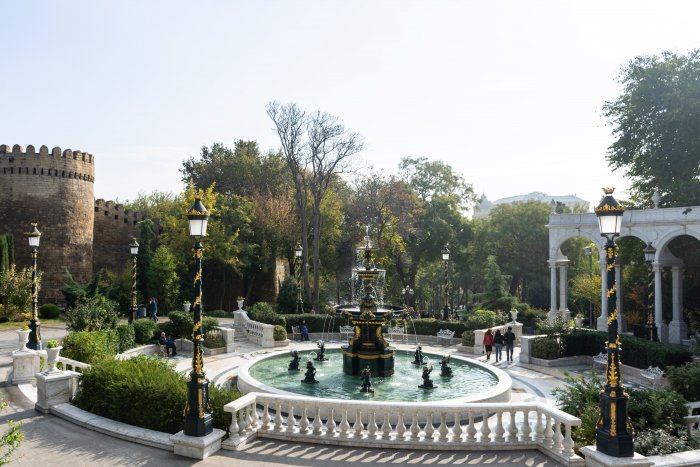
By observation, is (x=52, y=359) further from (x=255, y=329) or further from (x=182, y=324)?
(x=255, y=329)

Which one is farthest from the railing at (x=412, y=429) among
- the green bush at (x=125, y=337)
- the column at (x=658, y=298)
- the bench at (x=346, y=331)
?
the column at (x=658, y=298)

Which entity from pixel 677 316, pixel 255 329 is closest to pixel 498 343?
pixel 677 316

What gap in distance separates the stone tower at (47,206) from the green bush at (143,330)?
18.1 metres

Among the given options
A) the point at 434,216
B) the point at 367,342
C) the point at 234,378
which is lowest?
the point at 234,378

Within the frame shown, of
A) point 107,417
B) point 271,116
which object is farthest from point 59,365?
point 271,116

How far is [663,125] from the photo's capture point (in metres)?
26.9

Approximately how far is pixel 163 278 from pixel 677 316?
30180 millimetres

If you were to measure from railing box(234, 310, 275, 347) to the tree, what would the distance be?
21385 mm

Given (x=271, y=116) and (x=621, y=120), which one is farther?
(x=271, y=116)

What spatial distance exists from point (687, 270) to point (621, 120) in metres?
9.06

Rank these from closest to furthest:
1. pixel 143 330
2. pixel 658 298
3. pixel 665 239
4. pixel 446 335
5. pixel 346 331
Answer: pixel 143 330 < pixel 665 239 < pixel 658 298 < pixel 446 335 < pixel 346 331

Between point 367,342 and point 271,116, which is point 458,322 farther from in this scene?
point 271,116

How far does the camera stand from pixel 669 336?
26.5 m

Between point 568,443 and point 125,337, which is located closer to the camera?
point 568,443
